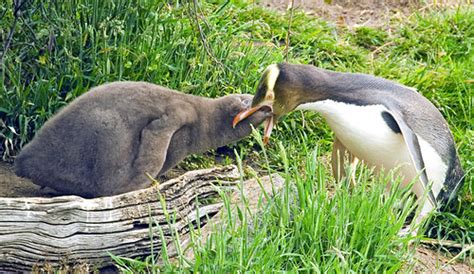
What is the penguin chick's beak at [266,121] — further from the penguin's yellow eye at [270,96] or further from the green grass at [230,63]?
the green grass at [230,63]

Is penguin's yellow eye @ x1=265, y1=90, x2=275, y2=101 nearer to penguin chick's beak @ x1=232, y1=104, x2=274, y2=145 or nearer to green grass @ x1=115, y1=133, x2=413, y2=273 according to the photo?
penguin chick's beak @ x1=232, y1=104, x2=274, y2=145

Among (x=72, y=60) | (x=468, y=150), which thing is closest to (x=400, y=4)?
(x=468, y=150)

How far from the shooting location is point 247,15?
9672 millimetres

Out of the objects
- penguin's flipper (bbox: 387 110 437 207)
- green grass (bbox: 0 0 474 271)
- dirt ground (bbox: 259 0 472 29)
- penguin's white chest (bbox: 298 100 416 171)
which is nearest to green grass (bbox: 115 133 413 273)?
green grass (bbox: 0 0 474 271)

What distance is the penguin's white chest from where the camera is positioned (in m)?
6.63

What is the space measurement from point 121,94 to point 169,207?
1.10 m

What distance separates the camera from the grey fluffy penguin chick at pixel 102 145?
262 inches

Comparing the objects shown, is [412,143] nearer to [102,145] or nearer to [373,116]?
[373,116]

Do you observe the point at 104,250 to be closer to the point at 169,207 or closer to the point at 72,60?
the point at 169,207

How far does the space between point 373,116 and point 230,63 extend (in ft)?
7.08

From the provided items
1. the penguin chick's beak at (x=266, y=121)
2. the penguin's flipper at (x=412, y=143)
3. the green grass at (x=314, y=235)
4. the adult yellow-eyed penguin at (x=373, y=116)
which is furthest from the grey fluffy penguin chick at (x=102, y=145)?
the penguin's flipper at (x=412, y=143)

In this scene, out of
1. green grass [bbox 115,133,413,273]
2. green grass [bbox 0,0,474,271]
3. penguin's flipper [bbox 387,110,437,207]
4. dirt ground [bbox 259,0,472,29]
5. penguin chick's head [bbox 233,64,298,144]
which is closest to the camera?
green grass [bbox 115,133,413,273]

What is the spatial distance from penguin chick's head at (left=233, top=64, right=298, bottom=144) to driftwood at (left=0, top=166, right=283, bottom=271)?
2.83 ft

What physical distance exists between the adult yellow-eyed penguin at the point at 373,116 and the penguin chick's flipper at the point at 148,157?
26.0 inches
